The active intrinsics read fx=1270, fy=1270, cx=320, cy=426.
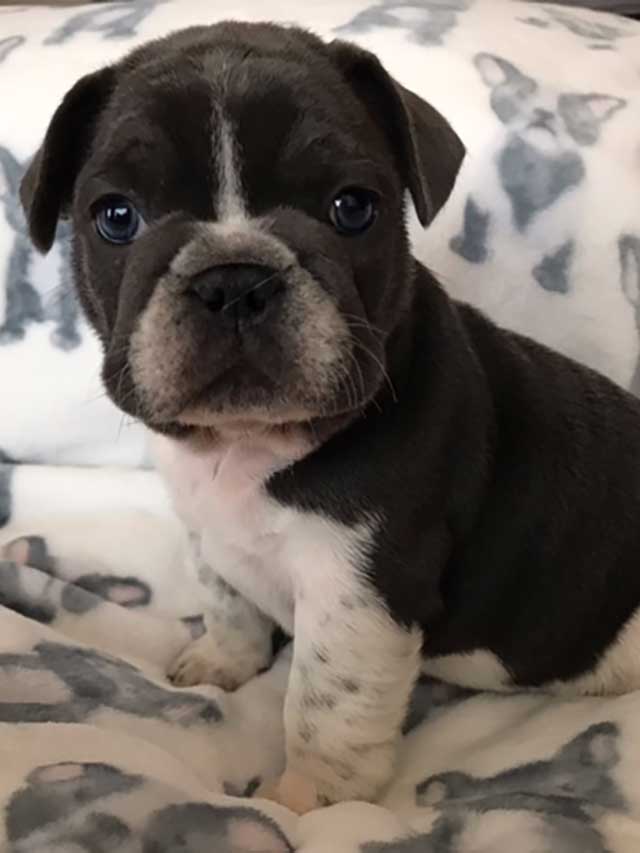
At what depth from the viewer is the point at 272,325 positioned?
159cm

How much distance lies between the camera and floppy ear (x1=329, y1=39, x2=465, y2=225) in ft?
5.86

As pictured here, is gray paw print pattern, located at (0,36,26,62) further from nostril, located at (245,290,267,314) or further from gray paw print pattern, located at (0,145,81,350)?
nostril, located at (245,290,267,314)

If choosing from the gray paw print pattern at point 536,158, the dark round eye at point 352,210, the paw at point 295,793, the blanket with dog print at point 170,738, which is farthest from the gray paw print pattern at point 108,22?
the paw at point 295,793

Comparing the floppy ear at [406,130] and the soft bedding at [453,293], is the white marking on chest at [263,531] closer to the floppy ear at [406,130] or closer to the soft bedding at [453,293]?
the soft bedding at [453,293]

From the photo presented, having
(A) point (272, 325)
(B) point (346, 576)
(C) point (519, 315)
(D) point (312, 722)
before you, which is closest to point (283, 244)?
(A) point (272, 325)

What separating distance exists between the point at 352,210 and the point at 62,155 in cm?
44

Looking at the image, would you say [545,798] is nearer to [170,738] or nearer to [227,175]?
[170,738]

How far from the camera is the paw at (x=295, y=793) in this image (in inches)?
76.0

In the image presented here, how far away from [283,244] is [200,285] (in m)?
0.13

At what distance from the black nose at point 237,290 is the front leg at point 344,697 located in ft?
1.60

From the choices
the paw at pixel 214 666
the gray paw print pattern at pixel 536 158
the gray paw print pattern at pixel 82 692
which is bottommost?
the paw at pixel 214 666

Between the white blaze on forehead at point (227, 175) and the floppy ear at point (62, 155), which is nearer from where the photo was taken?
the white blaze on forehead at point (227, 175)

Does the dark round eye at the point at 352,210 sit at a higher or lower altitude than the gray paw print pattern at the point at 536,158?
higher

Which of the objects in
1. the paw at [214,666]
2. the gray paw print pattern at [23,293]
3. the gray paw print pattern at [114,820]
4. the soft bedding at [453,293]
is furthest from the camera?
the gray paw print pattern at [23,293]
